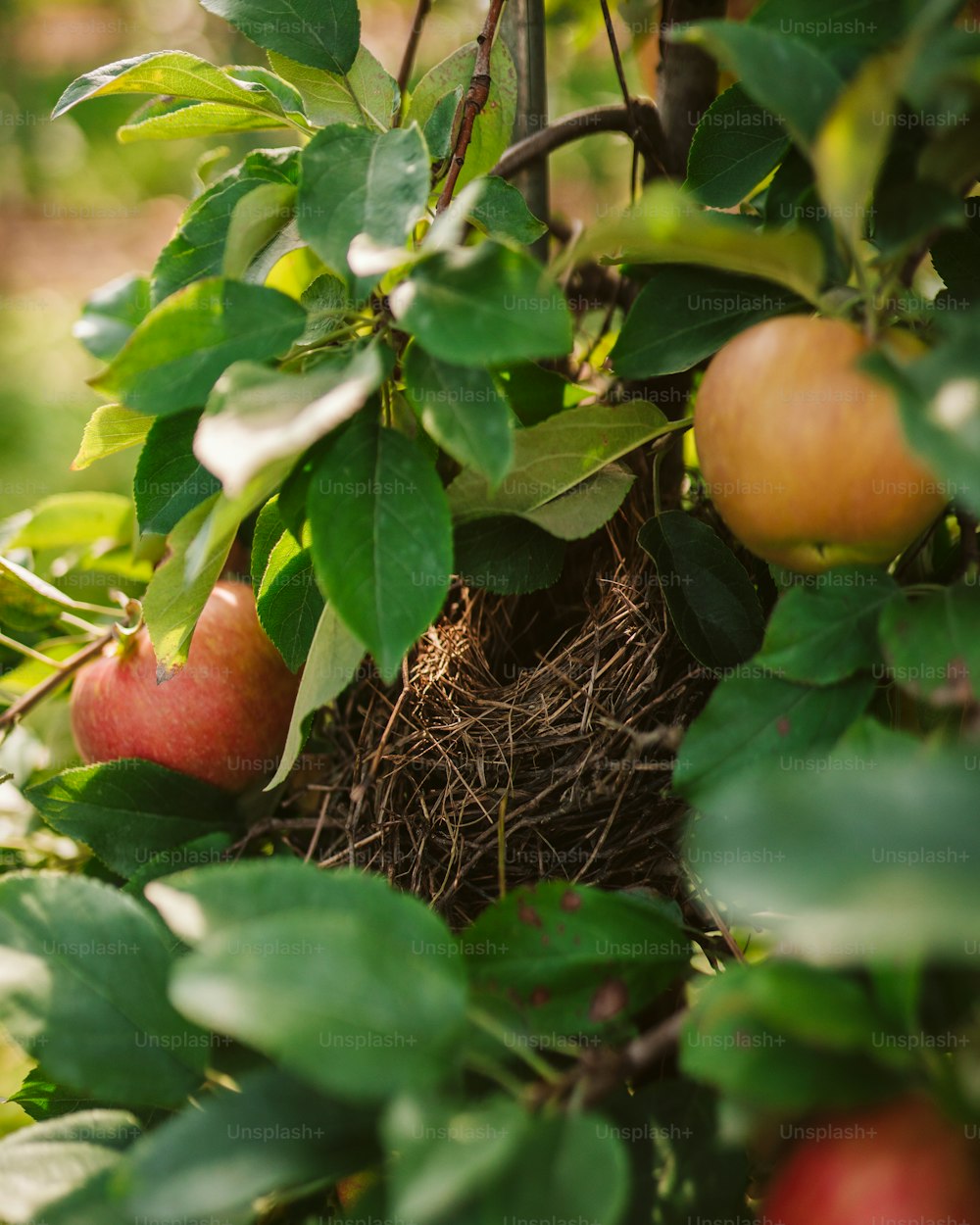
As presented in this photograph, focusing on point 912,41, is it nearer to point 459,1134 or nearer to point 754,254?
point 754,254

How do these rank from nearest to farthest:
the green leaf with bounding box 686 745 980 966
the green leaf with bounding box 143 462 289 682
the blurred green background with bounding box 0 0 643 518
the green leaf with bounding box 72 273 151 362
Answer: the green leaf with bounding box 686 745 980 966 → the green leaf with bounding box 143 462 289 682 → the green leaf with bounding box 72 273 151 362 → the blurred green background with bounding box 0 0 643 518

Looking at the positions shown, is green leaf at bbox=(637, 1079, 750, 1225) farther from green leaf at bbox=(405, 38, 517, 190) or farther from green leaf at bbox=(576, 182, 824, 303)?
green leaf at bbox=(405, 38, 517, 190)

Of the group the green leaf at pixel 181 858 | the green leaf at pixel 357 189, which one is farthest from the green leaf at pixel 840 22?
the green leaf at pixel 181 858

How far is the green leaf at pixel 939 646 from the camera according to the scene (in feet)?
1.15

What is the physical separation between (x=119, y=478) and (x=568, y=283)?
1.35 m

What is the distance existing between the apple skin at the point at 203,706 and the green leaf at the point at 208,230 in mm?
247

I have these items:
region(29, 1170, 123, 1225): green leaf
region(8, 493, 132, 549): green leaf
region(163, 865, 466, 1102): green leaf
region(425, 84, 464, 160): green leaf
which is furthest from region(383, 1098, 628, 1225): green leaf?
region(8, 493, 132, 549): green leaf

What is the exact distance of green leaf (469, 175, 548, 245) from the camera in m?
0.50

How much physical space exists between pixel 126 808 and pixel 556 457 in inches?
13.5

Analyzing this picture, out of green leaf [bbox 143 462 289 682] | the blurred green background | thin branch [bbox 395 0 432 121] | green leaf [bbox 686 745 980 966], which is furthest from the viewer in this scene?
the blurred green background

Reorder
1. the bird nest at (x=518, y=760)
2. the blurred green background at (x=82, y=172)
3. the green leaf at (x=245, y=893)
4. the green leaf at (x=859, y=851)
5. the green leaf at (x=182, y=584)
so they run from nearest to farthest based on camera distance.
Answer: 1. the green leaf at (x=859, y=851)
2. the green leaf at (x=245, y=893)
3. the green leaf at (x=182, y=584)
4. the bird nest at (x=518, y=760)
5. the blurred green background at (x=82, y=172)

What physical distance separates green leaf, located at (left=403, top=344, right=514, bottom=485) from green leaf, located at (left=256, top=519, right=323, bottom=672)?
0.14m

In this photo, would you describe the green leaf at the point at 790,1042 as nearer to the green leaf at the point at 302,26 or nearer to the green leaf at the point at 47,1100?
the green leaf at the point at 47,1100

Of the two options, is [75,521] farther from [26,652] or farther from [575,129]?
[575,129]
